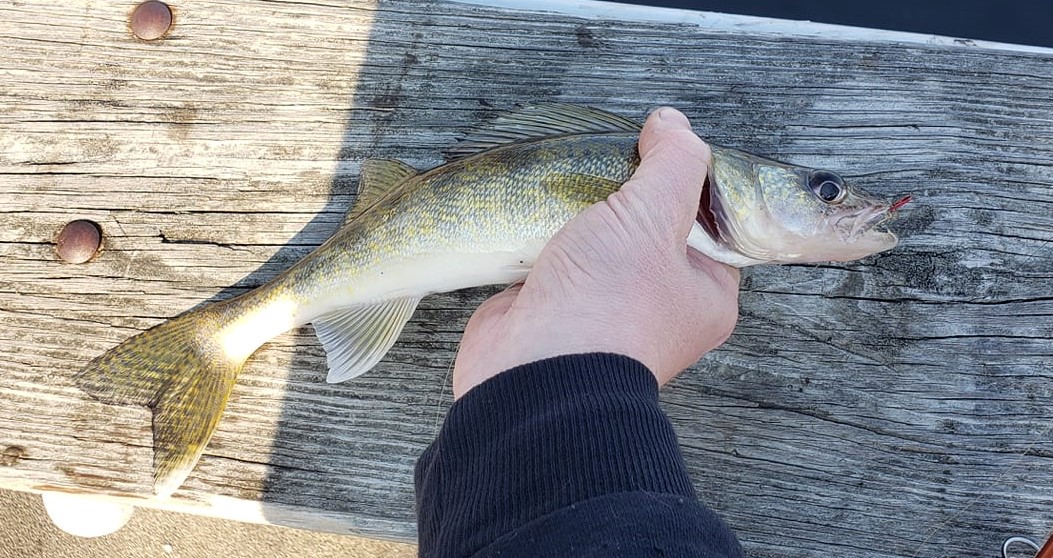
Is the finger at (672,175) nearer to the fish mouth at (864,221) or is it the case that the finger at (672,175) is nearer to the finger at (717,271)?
the finger at (717,271)

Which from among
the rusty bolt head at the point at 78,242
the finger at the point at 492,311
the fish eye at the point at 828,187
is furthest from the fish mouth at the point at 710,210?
the rusty bolt head at the point at 78,242

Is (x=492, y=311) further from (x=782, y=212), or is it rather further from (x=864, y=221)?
(x=864, y=221)

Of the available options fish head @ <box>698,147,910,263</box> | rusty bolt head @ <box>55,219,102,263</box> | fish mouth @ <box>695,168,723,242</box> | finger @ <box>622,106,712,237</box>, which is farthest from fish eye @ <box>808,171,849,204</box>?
rusty bolt head @ <box>55,219,102,263</box>

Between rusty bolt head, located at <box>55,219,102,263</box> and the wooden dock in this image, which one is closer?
the wooden dock

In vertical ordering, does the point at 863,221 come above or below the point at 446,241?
above

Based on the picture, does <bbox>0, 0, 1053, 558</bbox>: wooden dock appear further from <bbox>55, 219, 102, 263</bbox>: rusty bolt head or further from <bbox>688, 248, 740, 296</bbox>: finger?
<bbox>688, 248, 740, 296</bbox>: finger

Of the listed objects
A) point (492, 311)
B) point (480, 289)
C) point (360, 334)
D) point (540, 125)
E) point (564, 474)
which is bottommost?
point (564, 474)

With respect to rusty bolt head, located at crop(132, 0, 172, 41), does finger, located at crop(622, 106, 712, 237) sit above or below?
below

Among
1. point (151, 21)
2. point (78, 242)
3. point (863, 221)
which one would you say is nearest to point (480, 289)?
point (863, 221)
